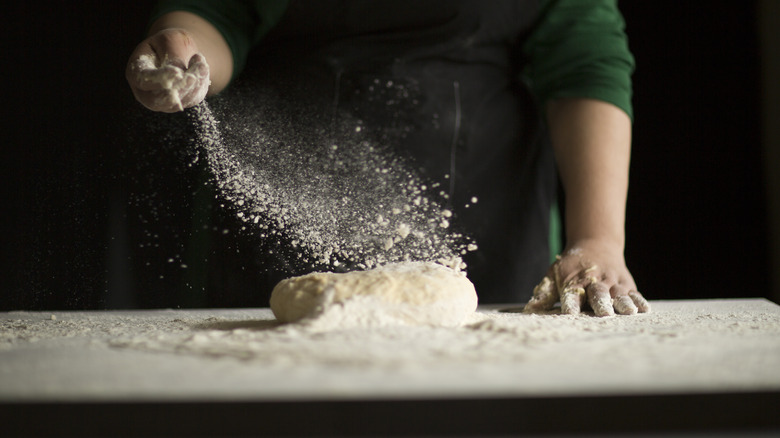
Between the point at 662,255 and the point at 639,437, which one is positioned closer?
the point at 639,437

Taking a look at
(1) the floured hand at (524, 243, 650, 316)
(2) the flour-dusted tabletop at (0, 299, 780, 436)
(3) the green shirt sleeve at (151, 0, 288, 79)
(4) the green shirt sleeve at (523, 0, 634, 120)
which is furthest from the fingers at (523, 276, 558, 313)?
(3) the green shirt sleeve at (151, 0, 288, 79)

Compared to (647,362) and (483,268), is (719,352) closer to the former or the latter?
(647,362)

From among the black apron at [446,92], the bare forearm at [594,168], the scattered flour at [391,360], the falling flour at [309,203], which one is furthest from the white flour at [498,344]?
the black apron at [446,92]

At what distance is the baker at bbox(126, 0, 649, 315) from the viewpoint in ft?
4.04

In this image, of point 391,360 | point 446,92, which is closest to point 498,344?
point 391,360

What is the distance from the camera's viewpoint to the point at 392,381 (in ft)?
1.60

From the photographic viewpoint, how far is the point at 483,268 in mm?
1385

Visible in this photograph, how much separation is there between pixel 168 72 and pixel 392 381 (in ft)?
1.90

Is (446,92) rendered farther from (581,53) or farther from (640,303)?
(640,303)

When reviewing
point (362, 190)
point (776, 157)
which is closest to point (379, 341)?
point (362, 190)

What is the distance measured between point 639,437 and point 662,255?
1.76m

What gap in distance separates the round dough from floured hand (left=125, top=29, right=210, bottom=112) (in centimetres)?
32

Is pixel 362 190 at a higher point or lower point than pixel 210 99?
lower

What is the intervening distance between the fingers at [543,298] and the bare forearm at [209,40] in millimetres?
701
